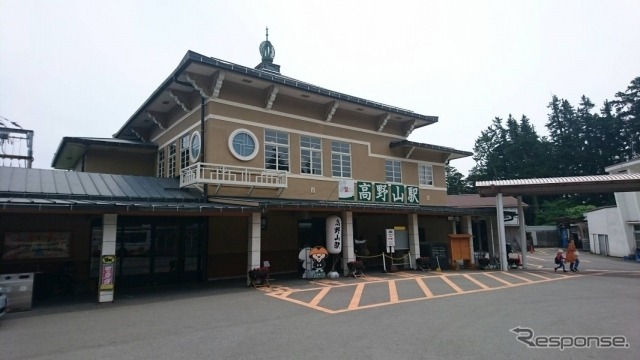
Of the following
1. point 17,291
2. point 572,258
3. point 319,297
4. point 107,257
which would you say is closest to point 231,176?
point 107,257

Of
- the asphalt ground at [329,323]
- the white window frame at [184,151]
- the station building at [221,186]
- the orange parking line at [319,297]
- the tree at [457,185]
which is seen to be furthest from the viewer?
the tree at [457,185]

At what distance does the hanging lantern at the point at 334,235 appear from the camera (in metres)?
13.7

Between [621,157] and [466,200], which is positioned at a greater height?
[621,157]

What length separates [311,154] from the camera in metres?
A: 15.9

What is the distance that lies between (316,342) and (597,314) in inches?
236

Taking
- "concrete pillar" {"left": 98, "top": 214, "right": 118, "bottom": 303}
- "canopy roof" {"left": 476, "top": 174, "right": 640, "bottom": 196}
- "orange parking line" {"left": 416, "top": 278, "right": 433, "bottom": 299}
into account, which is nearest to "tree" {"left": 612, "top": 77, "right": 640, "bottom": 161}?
"canopy roof" {"left": 476, "top": 174, "right": 640, "bottom": 196}

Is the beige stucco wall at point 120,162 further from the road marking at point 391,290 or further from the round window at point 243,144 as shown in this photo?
the road marking at point 391,290

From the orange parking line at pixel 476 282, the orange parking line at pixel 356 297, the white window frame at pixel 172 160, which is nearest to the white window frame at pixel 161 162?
the white window frame at pixel 172 160

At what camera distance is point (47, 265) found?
1101 cm

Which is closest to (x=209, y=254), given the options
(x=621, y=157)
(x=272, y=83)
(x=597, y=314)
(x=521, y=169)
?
Answer: (x=272, y=83)

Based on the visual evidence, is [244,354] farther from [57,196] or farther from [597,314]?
[57,196]

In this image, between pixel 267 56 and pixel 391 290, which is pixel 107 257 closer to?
pixel 391 290

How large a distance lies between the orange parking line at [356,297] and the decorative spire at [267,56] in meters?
13.2

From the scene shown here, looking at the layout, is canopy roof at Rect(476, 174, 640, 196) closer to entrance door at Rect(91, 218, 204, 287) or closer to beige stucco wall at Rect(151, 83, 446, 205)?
beige stucco wall at Rect(151, 83, 446, 205)
